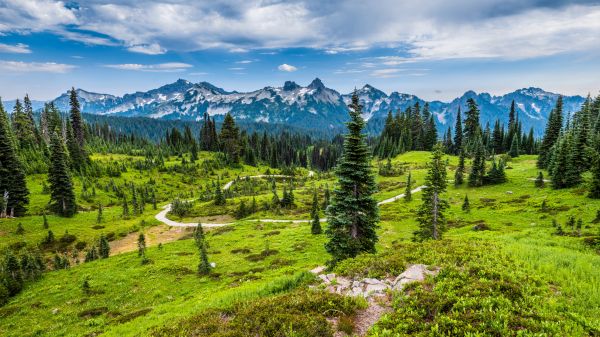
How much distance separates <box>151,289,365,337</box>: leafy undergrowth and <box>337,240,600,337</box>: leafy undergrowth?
1.98 m

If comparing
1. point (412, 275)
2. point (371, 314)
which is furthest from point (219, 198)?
point (371, 314)

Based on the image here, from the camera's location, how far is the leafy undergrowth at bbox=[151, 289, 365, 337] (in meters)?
10.9

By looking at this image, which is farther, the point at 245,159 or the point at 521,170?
the point at 245,159

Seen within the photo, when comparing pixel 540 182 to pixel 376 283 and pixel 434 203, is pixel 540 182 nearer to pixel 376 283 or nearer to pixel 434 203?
pixel 434 203

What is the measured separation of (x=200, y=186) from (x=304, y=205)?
47.8 metres

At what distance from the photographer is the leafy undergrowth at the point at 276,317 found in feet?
35.9

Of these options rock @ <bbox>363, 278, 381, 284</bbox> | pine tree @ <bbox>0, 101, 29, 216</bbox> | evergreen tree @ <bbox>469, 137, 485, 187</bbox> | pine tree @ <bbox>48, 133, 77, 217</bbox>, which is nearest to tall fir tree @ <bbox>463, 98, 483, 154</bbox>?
evergreen tree @ <bbox>469, 137, 485, 187</bbox>

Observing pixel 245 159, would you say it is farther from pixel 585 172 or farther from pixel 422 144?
pixel 585 172

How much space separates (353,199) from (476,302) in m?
13.6

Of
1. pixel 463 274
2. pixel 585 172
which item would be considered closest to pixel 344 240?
pixel 463 274

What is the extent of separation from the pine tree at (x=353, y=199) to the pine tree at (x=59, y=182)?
62996mm

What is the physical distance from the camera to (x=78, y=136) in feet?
318

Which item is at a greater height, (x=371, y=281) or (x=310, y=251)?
(x=371, y=281)

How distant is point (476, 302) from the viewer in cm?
1062
